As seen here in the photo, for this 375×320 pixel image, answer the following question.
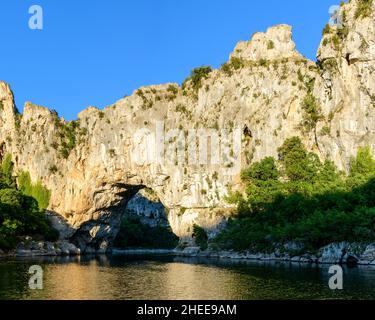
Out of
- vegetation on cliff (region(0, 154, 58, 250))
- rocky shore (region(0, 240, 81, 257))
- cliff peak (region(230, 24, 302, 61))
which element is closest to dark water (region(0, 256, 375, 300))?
rocky shore (region(0, 240, 81, 257))

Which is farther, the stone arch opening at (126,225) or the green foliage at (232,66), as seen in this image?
the stone arch opening at (126,225)

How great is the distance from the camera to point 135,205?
119062mm

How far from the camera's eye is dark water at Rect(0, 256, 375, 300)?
2500cm

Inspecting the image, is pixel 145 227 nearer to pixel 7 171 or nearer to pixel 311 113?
pixel 7 171

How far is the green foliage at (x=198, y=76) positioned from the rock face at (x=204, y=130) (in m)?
0.28

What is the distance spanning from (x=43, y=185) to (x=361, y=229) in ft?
150

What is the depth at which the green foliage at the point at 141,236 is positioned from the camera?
98125 millimetres

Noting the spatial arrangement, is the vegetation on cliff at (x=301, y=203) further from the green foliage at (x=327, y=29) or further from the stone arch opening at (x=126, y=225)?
the stone arch opening at (x=126, y=225)

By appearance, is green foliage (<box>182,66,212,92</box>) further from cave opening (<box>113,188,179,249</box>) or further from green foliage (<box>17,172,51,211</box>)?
cave opening (<box>113,188,179,249</box>)

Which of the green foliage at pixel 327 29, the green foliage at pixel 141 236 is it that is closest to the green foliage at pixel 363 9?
the green foliage at pixel 327 29

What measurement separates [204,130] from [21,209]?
24097 mm

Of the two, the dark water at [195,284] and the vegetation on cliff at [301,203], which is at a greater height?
the vegetation on cliff at [301,203]
